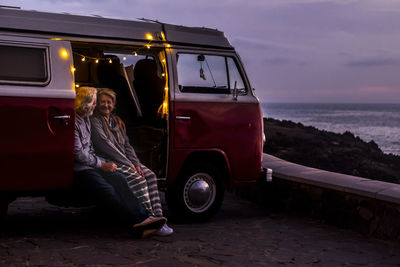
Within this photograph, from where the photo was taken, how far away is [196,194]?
8.38 meters

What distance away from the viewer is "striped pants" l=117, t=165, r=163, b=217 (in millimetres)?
7531

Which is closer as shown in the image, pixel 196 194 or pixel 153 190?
pixel 153 190

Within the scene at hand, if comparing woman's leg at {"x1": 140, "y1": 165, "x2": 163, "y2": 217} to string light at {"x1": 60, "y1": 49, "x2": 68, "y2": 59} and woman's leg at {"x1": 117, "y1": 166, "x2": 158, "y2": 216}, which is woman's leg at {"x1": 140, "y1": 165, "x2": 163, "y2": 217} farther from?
string light at {"x1": 60, "y1": 49, "x2": 68, "y2": 59}

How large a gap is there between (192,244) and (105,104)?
6.46 feet

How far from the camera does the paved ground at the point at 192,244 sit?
20.7 ft

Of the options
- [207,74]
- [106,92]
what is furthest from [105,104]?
[207,74]

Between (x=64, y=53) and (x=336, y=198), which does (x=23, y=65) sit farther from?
(x=336, y=198)

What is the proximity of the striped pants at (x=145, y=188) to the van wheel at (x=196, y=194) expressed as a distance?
584mm

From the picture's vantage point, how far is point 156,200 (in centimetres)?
762

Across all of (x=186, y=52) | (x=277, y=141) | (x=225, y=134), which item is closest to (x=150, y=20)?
(x=186, y=52)

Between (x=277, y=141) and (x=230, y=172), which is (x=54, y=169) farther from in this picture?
(x=277, y=141)

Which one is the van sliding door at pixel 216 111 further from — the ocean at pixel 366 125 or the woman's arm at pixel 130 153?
the ocean at pixel 366 125

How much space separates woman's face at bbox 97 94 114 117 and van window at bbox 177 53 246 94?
917mm

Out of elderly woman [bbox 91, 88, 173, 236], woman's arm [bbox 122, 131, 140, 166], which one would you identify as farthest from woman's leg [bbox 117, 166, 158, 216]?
woman's arm [bbox 122, 131, 140, 166]
